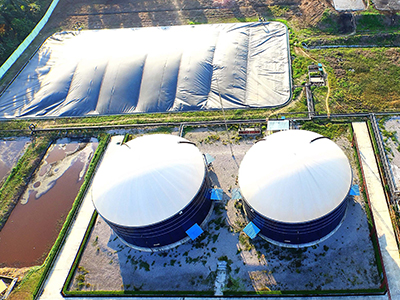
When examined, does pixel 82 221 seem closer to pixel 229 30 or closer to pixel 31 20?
pixel 229 30

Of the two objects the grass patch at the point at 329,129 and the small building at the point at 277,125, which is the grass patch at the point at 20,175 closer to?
the small building at the point at 277,125

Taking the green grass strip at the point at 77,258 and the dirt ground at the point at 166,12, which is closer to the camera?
the green grass strip at the point at 77,258

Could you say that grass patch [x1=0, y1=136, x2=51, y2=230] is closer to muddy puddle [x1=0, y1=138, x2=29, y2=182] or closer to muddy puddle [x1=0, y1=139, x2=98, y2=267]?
muddy puddle [x1=0, y1=139, x2=98, y2=267]

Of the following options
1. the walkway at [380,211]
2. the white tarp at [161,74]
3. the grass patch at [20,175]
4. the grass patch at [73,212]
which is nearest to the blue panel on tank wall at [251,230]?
the walkway at [380,211]

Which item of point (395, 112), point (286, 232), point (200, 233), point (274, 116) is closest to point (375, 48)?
point (395, 112)

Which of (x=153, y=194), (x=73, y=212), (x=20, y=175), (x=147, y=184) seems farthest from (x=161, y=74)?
(x=20, y=175)

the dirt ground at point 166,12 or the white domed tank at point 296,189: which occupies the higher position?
the dirt ground at point 166,12

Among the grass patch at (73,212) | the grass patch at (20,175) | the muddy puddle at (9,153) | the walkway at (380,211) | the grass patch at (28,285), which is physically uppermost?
the muddy puddle at (9,153)

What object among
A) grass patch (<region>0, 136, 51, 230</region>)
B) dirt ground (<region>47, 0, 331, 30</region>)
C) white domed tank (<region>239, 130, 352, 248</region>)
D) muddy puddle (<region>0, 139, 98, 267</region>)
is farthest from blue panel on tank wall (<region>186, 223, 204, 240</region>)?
dirt ground (<region>47, 0, 331, 30</region>)
